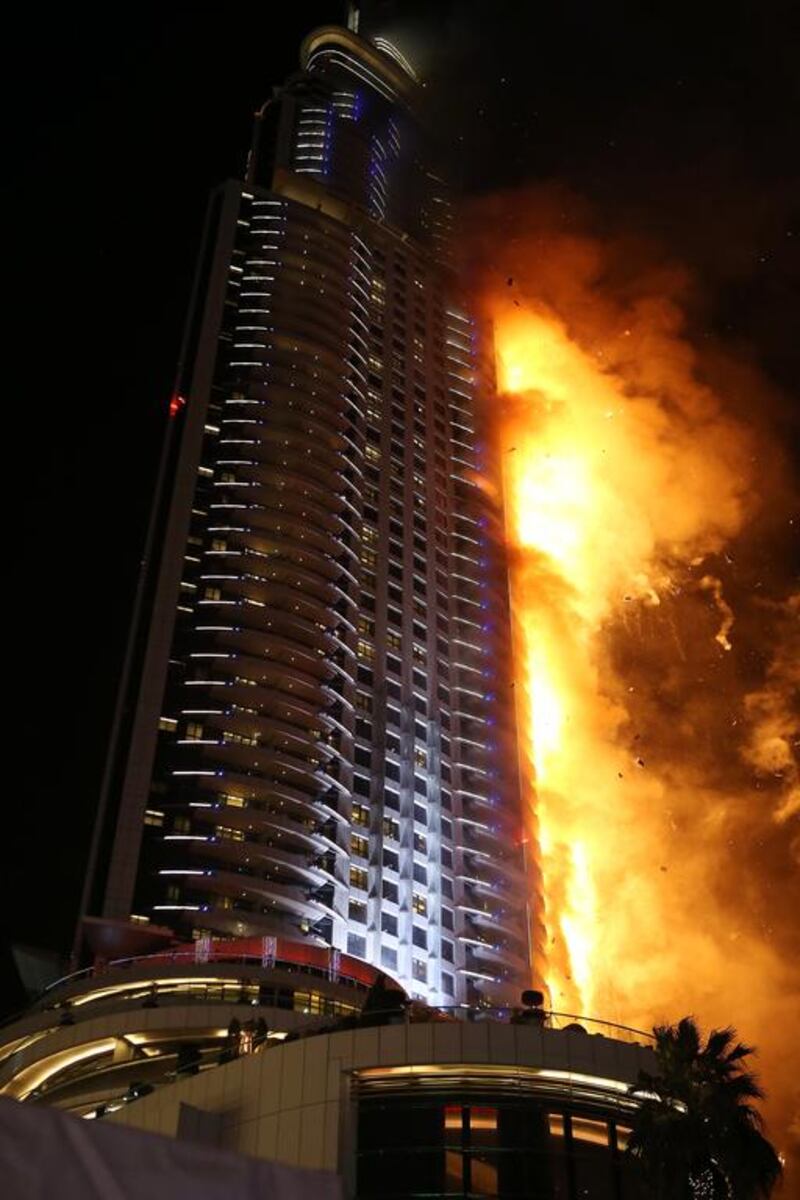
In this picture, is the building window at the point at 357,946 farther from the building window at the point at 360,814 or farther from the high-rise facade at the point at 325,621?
the building window at the point at 360,814

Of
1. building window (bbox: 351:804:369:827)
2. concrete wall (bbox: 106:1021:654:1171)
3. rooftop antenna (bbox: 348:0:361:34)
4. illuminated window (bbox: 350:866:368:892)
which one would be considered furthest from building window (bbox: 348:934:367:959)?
rooftop antenna (bbox: 348:0:361:34)

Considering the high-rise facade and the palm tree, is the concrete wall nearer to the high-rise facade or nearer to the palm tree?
the palm tree

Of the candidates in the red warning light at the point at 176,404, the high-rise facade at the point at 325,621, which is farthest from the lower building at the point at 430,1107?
the red warning light at the point at 176,404

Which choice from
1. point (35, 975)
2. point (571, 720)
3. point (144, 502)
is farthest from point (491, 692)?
point (35, 975)

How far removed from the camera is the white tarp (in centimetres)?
452

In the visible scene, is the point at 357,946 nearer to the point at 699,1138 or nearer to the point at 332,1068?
the point at 332,1068

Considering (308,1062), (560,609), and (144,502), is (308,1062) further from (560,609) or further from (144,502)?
(560,609)

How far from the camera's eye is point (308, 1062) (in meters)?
30.4

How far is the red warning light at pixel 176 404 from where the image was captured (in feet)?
353

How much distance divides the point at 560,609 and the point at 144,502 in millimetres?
44632

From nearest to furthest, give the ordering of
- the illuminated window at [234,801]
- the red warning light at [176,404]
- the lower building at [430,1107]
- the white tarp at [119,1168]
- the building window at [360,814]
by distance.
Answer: the white tarp at [119,1168], the lower building at [430,1107], the illuminated window at [234,801], the building window at [360,814], the red warning light at [176,404]

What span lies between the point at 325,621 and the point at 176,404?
2630cm

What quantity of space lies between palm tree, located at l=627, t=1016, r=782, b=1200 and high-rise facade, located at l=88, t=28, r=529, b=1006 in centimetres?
5233

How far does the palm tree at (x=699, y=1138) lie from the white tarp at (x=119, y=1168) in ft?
85.3
